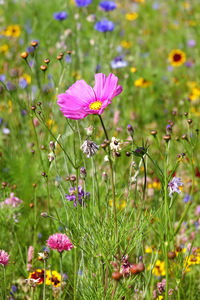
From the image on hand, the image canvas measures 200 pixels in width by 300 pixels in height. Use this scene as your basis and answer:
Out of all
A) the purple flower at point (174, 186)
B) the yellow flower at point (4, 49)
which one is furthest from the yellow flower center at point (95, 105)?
the yellow flower at point (4, 49)

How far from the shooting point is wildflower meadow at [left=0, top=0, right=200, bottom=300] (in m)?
0.96

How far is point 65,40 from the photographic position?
2383 millimetres

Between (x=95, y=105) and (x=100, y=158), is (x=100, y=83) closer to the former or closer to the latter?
(x=95, y=105)

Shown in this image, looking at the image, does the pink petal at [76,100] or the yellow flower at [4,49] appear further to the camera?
the yellow flower at [4,49]

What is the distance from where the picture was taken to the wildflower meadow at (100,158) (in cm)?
96

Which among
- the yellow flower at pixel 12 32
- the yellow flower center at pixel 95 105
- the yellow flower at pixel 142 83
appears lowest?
the yellow flower center at pixel 95 105

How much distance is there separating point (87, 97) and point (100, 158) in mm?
884

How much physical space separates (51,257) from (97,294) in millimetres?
319

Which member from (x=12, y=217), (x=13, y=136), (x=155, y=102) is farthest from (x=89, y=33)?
(x=12, y=217)

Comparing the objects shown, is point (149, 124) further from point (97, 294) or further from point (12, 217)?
point (97, 294)

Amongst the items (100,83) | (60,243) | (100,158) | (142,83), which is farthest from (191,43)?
(60,243)

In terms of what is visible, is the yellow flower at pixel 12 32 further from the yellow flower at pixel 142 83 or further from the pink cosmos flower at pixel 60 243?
the pink cosmos flower at pixel 60 243

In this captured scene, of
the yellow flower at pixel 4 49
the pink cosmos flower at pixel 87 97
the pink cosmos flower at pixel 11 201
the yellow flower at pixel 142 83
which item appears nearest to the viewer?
the pink cosmos flower at pixel 87 97

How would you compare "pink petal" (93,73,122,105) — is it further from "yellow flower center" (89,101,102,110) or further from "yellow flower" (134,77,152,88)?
"yellow flower" (134,77,152,88)
